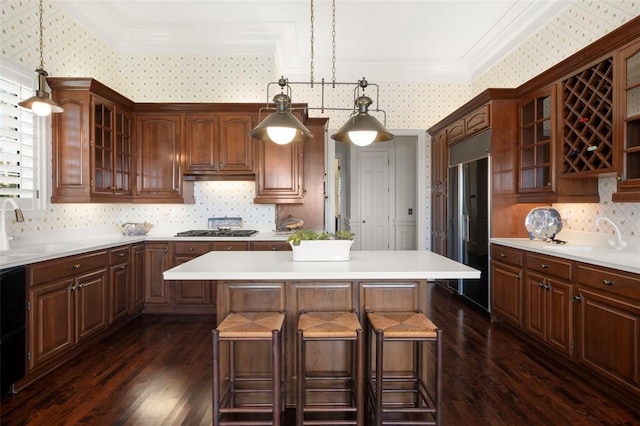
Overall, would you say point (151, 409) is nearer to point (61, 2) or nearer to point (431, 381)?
point (431, 381)

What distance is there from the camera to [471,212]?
4.14 metres

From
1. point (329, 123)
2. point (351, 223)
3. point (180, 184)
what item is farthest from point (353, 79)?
point (180, 184)

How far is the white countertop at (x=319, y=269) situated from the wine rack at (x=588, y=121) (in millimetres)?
1683

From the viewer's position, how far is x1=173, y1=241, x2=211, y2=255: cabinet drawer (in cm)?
389

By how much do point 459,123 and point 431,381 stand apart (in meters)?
3.36

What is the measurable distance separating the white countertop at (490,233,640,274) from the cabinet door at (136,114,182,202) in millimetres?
3784

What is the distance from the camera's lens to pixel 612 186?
297 centimetres

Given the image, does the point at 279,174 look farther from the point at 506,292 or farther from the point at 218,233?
the point at 506,292

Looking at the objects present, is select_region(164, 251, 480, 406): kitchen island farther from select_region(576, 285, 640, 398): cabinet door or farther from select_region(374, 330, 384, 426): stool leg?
select_region(576, 285, 640, 398): cabinet door

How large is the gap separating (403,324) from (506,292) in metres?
2.12

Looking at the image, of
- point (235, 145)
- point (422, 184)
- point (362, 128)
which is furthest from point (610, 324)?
point (235, 145)

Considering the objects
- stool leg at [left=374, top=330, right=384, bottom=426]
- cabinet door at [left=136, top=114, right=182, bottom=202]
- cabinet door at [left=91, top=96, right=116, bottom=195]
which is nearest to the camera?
stool leg at [left=374, top=330, right=384, bottom=426]

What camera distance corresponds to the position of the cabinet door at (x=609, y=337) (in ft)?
6.72

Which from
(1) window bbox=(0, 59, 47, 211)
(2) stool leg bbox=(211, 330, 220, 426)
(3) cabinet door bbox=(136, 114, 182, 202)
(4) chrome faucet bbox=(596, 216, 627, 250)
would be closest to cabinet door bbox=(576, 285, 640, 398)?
(4) chrome faucet bbox=(596, 216, 627, 250)
